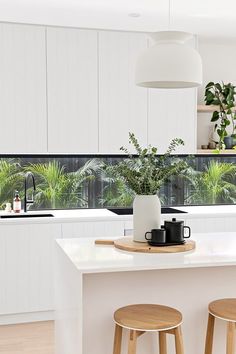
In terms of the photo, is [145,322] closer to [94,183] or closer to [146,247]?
[146,247]

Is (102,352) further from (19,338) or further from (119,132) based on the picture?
(119,132)

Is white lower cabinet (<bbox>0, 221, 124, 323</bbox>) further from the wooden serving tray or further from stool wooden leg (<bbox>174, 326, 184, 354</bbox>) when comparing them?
stool wooden leg (<bbox>174, 326, 184, 354</bbox>)

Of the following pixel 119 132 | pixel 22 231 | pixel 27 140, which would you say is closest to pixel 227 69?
pixel 119 132

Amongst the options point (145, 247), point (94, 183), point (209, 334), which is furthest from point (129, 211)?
point (209, 334)

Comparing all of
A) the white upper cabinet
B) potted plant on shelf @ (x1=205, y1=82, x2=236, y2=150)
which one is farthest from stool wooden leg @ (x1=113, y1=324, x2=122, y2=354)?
potted plant on shelf @ (x1=205, y1=82, x2=236, y2=150)

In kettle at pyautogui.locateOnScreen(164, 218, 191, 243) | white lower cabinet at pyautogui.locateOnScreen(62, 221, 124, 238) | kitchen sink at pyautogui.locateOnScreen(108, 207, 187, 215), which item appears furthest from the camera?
kitchen sink at pyautogui.locateOnScreen(108, 207, 187, 215)

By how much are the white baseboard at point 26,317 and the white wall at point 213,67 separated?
7.65 feet

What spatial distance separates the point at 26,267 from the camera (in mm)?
4629

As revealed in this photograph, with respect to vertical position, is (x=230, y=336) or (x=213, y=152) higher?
(x=213, y=152)

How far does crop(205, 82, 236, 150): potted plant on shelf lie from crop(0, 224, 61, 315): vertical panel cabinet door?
1992 mm

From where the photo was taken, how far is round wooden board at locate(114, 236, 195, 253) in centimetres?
301

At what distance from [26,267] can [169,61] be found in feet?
8.31

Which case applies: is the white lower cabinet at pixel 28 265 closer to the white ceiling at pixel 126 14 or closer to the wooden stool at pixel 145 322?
the white ceiling at pixel 126 14

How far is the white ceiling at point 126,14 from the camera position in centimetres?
414
